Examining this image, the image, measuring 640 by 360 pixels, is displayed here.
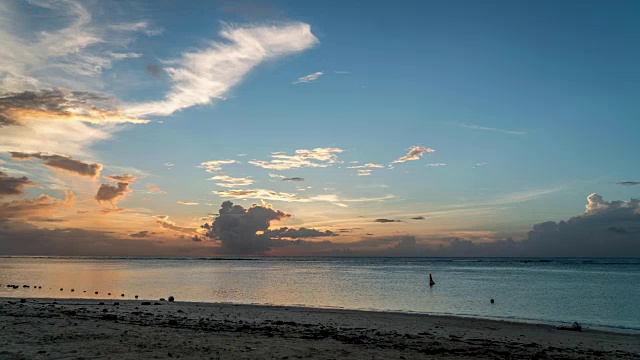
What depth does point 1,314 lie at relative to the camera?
85.9 feet

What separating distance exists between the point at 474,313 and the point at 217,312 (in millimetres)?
23491

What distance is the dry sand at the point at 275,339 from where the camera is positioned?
16906 mm

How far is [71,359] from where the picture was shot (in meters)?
14.9

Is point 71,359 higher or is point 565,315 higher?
point 71,359

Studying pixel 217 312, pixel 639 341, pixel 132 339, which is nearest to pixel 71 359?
pixel 132 339

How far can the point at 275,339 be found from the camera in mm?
20609

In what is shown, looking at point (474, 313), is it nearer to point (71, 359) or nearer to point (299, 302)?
point (299, 302)

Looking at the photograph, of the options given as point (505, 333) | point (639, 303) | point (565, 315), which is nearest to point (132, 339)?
point (505, 333)

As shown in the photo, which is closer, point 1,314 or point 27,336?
point 27,336

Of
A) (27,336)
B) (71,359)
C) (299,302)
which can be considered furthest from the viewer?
(299,302)

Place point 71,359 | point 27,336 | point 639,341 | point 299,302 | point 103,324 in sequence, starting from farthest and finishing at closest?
point 299,302 < point 639,341 < point 103,324 < point 27,336 < point 71,359

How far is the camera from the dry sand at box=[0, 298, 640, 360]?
1691 centimetres

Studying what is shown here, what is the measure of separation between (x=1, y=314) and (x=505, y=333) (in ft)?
100

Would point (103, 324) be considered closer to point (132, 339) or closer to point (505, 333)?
point (132, 339)
